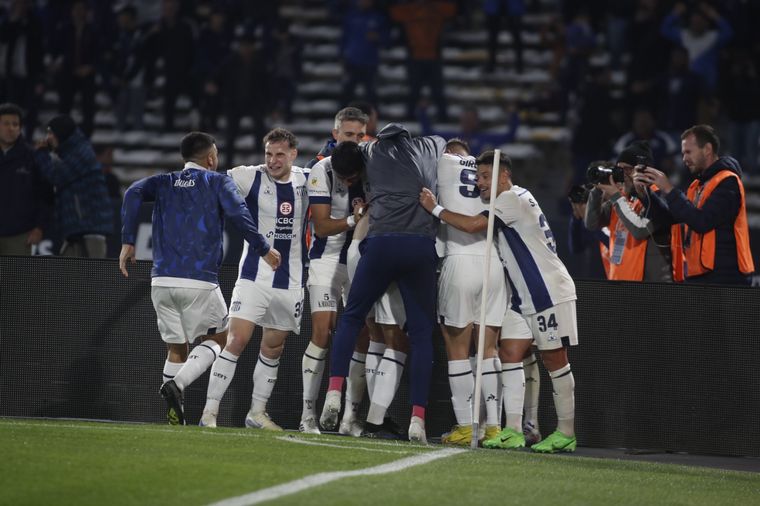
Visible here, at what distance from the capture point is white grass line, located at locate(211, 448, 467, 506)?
5973 millimetres

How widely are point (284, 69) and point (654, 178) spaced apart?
12.0 m

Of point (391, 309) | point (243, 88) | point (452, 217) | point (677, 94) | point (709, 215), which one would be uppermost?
point (243, 88)

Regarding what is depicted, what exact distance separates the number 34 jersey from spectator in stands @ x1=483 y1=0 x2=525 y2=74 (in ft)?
38.4

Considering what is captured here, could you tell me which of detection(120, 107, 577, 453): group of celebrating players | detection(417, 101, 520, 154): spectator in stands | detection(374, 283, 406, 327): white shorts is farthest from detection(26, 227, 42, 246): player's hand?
detection(417, 101, 520, 154): spectator in stands

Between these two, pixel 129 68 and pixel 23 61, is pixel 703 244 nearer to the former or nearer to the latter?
pixel 129 68

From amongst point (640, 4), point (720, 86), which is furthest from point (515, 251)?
point (640, 4)

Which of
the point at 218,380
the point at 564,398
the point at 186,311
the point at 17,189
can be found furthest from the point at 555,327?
the point at 17,189

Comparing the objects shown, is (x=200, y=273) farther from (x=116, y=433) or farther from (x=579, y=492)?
(x=579, y=492)

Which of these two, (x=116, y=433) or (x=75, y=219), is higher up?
(x=75, y=219)

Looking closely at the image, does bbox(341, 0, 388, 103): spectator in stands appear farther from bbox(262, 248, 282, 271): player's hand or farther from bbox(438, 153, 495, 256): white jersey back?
bbox(262, 248, 282, 271): player's hand

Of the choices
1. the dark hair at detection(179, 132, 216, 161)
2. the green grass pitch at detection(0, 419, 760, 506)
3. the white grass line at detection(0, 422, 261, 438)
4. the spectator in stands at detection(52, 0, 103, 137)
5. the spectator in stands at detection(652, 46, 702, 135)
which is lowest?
the green grass pitch at detection(0, 419, 760, 506)

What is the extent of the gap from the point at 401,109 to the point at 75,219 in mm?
9407

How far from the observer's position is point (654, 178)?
30.9ft

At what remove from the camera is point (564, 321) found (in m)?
8.77
